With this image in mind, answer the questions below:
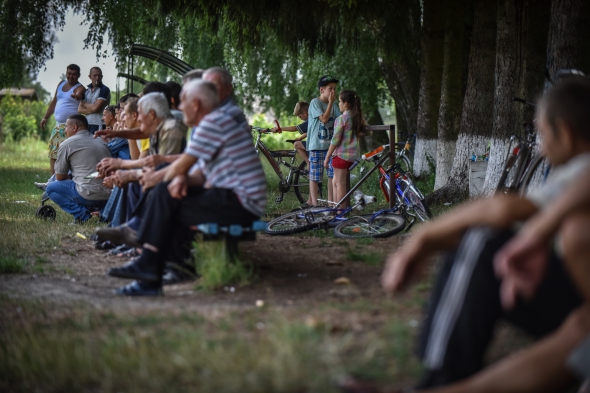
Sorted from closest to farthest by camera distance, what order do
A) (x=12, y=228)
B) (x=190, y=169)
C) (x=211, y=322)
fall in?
(x=211, y=322) → (x=190, y=169) → (x=12, y=228)

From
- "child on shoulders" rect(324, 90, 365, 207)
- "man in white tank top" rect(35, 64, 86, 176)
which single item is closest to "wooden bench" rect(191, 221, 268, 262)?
"child on shoulders" rect(324, 90, 365, 207)

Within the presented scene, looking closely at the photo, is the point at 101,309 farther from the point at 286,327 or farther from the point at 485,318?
the point at 485,318

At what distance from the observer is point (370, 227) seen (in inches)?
359

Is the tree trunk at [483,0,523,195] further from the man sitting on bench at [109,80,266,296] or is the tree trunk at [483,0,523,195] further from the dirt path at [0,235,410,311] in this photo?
the man sitting on bench at [109,80,266,296]

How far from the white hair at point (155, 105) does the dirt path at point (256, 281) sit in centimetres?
143

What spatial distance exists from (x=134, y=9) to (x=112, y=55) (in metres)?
1.42

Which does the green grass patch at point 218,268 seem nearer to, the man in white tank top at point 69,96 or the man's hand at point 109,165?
the man's hand at point 109,165

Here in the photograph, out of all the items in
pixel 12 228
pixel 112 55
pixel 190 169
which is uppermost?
pixel 112 55

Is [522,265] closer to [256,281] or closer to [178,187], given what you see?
[256,281]

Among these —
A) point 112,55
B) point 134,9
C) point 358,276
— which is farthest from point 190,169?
point 112,55

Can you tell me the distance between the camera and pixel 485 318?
3344 mm

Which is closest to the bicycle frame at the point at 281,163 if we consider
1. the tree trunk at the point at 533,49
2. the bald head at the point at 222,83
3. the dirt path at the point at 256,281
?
the tree trunk at the point at 533,49

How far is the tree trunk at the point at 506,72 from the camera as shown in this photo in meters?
10.9

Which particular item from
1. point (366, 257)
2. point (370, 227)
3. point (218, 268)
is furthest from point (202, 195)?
point (370, 227)
